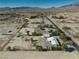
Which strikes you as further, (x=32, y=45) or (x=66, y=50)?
(x=32, y=45)

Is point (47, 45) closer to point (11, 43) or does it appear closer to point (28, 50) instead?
point (28, 50)

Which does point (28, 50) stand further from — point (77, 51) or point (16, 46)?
point (77, 51)
